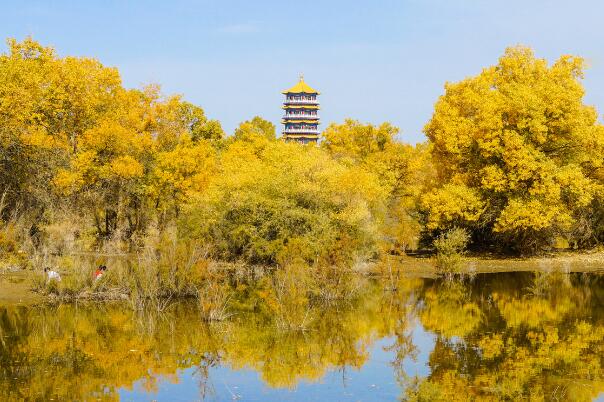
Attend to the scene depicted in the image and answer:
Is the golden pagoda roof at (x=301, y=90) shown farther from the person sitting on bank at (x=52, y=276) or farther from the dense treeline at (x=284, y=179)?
the person sitting on bank at (x=52, y=276)

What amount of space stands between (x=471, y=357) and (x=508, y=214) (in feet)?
75.8

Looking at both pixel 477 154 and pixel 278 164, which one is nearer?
pixel 278 164

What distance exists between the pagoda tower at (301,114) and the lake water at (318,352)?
82.5 m

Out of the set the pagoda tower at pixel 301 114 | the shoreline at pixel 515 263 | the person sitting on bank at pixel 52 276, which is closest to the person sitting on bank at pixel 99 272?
the person sitting on bank at pixel 52 276

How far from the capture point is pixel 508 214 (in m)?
38.6

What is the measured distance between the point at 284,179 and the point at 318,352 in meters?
16.0

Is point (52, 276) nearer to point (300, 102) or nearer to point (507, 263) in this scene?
point (507, 263)

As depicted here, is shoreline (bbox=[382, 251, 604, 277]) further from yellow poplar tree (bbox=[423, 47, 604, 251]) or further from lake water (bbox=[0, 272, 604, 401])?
lake water (bbox=[0, 272, 604, 401])

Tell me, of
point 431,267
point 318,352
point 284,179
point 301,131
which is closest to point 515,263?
point 431,267

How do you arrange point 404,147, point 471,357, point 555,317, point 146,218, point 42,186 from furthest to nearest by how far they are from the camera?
point 404,147, point 146,218, point 42,186, point 555,317, point 471,357

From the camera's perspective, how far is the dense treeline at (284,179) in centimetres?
3281

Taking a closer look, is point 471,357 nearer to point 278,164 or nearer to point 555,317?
point 555,317

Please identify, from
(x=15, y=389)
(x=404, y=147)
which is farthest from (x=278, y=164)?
(x=404, y=147)

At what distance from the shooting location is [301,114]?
10750 centimetres
